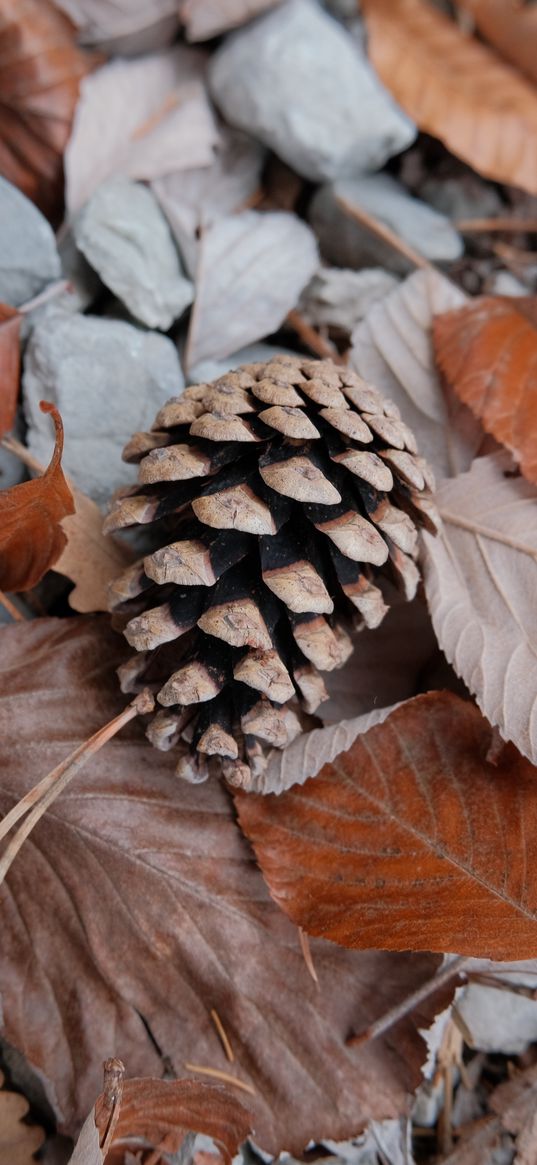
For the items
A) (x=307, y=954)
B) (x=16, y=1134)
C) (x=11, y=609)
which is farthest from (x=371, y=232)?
(x=16, y=1134)

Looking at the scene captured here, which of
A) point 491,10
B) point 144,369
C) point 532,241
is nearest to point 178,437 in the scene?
point 144,369

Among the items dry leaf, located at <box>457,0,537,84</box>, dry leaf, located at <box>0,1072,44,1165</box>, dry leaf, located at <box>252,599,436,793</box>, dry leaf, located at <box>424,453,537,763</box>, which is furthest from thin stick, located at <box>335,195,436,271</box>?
dry leaf, located at <box>0,1072,44,1165</box>

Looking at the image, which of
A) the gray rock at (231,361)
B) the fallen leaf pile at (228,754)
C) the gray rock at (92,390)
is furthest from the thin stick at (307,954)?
the gray rock at (231,361)

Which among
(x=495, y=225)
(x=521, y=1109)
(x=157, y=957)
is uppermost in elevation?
(x=495, y=225)

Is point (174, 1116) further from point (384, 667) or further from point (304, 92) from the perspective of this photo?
point (304, 92)

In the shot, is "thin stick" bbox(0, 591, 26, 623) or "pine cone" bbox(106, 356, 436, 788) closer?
"pine cone" bbox(106, 356, 436, 788)

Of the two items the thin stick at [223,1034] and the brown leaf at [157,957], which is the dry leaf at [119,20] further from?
the thin stick at [223,1034]

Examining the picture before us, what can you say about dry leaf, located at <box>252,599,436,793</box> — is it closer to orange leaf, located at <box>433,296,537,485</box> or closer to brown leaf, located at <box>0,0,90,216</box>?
orange leaf, located at <box>433,296,537,485</box>
